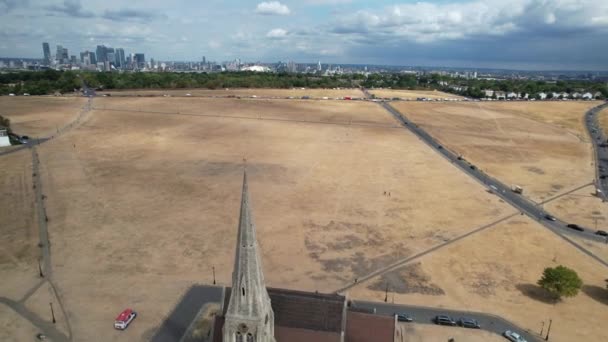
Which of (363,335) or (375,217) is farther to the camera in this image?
(375,217)

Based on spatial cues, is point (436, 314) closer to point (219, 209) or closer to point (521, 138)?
point (219, 209)

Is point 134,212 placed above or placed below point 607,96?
below

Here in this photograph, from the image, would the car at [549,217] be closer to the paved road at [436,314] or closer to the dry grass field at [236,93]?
the paved road at [436,314]

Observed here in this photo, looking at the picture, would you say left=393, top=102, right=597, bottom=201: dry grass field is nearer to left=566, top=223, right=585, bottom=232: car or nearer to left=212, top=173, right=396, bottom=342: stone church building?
left=566, top=223, right=585, bottom=232: car

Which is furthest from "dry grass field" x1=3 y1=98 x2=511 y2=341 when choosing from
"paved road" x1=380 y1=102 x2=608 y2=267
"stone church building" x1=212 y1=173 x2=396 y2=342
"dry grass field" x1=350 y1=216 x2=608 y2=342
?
"stone church building" x1=212 y1=173 x2=396 y2=342

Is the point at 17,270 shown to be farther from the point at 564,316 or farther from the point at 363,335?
the point at 564,316

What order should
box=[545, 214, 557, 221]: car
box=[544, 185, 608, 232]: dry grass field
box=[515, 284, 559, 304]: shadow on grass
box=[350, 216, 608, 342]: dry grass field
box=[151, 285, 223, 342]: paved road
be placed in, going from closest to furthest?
box=[151, 285, 223, 342]: paved road
box=[350, 216, 608, 342]: dry grass field
box=[515, 284, 559, 304]: shadow on grass
box=[544, 185, 608, 232]: dry grass field
box=[545, 214, 557, 221]: car

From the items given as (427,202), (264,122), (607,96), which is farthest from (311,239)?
(607,96)
